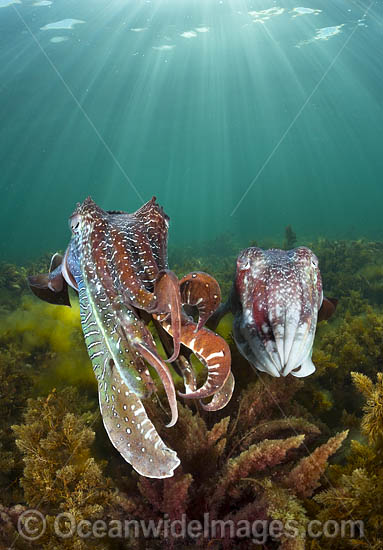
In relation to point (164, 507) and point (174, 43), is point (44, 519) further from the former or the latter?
point (174, 43)

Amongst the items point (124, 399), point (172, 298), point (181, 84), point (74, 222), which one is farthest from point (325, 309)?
point (181, 84)

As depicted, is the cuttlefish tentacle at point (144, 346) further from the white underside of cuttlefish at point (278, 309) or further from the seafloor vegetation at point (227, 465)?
the white underside of cuttlefish at point (278, 309)

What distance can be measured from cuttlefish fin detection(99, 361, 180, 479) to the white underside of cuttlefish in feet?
3.11

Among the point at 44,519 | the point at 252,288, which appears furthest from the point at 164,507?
the point at 252,288

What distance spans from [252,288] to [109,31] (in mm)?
31436

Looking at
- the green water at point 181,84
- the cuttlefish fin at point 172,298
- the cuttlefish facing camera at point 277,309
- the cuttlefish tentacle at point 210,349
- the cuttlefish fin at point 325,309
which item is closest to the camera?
the cuttlefish fin at point 172,298

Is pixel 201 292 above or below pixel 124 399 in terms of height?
above

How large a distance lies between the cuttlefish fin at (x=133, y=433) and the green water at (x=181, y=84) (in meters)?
1.56

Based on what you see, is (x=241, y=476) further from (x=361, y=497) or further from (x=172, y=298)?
(x=172, y=298)

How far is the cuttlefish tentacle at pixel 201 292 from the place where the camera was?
170cm

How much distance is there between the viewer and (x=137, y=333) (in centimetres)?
166

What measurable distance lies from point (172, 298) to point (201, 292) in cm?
25

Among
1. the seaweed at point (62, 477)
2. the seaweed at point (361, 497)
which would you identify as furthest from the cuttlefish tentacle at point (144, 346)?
the seaweed at point (361, 497)

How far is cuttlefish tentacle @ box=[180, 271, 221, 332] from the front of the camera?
5.59 feet
